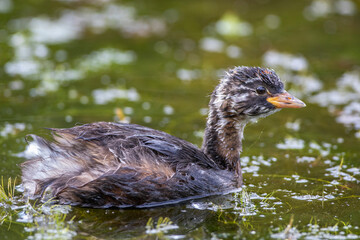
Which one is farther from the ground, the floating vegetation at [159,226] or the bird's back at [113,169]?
the bird's back at [113,169]

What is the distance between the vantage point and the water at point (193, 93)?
6.70 m

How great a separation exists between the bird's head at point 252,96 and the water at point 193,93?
97 cm

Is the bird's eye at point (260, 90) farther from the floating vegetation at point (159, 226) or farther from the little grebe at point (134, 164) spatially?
the floating vegetation at point (159, 226)

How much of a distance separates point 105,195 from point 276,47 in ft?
30.4

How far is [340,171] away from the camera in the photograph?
27.6 ft

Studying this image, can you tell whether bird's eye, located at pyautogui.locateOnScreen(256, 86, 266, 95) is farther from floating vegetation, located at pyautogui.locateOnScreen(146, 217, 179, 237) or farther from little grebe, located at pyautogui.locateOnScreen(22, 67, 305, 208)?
floating vegetation, located at pyautogui.locateOnScreen(146, 217, 179, 237)

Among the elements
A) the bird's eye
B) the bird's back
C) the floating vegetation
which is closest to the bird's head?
the bird's eye

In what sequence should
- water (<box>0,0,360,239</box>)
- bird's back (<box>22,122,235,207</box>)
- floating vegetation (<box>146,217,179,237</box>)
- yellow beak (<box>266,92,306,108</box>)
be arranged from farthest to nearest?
1. yellow beak (<box>266,92,306,108</box>)
2. bird's back (<box>22,122,235,207</box>)
3. water (<box>0,0,360,239</box>)
4. floating vegetation (<box>146,217,179,237</box>)

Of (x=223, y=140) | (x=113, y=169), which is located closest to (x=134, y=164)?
(x=113, y=169)

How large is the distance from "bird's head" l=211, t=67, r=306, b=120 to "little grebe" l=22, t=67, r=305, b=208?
13 millimetres

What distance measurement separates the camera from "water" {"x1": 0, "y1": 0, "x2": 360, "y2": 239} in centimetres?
670

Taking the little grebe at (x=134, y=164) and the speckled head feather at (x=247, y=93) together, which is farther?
the speckled head feather at (x=247, y=93)

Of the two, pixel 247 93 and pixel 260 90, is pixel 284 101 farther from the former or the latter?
pixel 247 93

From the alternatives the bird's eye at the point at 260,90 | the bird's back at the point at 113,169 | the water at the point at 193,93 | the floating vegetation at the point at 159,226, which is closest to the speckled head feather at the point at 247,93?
the bird's eye at the point at 260,90
